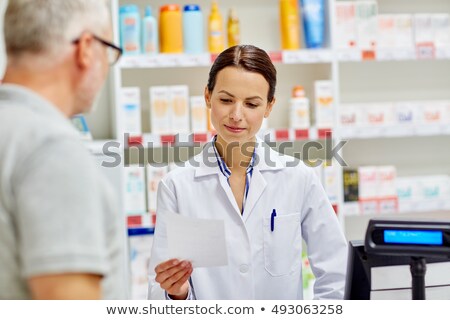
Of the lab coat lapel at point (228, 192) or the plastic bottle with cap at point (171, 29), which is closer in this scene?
the lab coat lapel at point (228, 192)

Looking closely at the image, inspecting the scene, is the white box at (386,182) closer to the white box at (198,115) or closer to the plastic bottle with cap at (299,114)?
the plastic bottle with cap at (299,114)

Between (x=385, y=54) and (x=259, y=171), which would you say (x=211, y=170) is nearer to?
(x=259, y=171)

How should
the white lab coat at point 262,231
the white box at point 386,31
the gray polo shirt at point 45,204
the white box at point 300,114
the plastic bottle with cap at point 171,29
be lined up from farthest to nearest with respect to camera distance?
1. the white box at point 386,31
2. the white box at point 300,114
3. the plastic bottle with cap at point 171,29
4. the white lab coat at point 262,231
5. the gray polo shirt at point 45,204

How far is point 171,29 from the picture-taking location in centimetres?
318

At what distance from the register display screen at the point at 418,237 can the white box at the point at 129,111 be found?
2269 mm

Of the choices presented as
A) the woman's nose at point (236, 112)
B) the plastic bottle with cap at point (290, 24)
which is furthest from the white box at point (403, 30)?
the woman's nose at point (236, 112)

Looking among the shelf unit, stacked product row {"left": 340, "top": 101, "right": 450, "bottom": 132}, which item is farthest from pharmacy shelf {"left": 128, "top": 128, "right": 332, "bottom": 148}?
stacked product row {"left": 340, "top": 101, "right": 450, "bottom": 132}

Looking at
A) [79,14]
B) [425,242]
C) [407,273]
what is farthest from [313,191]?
[79,14]

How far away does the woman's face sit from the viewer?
1.88 metres

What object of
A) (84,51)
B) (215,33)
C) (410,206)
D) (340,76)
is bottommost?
(410,206)

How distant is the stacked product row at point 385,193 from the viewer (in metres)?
3.40

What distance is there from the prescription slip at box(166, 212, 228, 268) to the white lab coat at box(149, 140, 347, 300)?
32cm

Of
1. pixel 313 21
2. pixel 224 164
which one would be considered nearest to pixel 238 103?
pixel 224 164

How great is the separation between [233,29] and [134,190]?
1.06 m
